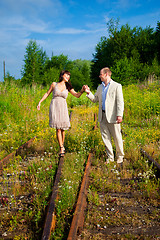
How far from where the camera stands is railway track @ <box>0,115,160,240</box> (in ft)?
9.28

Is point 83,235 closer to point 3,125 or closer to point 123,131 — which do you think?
point 123,131

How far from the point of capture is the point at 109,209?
3.49 metres

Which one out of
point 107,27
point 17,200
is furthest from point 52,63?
point 17,200

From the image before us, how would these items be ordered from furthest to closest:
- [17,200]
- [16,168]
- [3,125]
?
[3,125] → [16,168] → [17,200]

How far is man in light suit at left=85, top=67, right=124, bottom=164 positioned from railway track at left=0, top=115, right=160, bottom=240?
29.2 inches

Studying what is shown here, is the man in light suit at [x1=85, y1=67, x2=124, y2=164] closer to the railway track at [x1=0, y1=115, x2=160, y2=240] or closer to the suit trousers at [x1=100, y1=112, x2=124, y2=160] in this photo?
the suit trousers at [x1=100, y1=112, x2=124, y2=160]

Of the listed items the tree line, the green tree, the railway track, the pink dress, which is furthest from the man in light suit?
the green tree

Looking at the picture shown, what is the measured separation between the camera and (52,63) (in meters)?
80.3

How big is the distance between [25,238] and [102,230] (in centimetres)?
98

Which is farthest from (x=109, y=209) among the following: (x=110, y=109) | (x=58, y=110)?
(x=58, y=110)

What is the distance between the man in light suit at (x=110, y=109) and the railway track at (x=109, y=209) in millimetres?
742

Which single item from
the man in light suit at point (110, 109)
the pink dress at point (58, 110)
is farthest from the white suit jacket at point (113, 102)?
the pink dress at point (58, 110)

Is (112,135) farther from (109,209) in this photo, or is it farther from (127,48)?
(127,48)

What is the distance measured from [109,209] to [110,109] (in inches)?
96.6
